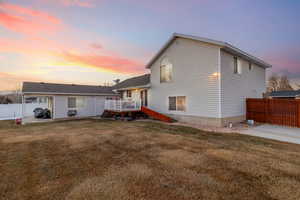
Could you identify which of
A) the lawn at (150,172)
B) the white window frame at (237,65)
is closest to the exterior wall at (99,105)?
the lawn at (150,172)

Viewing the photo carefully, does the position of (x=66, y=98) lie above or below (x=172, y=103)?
above

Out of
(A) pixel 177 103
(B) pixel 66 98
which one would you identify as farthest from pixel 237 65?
(B) pixel 66 98

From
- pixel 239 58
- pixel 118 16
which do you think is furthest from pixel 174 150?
pixel 118 16

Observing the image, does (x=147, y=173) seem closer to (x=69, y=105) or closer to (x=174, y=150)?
(x=174, y=150)

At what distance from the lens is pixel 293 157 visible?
4.43 metres

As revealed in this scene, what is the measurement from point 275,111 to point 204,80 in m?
5.62

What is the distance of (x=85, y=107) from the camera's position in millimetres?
16531

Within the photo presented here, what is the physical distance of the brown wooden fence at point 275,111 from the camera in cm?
916

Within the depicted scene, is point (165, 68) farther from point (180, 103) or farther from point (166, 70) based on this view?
point (180, 103)

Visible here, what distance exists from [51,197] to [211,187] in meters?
3.06

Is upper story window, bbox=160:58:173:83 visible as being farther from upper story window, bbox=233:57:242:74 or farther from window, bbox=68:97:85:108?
window, bbox=68:97:85:108

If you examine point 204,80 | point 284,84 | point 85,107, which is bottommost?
point 85,107

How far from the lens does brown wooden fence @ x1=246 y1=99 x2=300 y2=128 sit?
916cm

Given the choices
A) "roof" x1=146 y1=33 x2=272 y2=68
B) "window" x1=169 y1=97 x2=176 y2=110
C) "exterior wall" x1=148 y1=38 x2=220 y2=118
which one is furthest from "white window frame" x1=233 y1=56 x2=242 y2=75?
"window" x1=169 y1=97 x2=176 y2=110
